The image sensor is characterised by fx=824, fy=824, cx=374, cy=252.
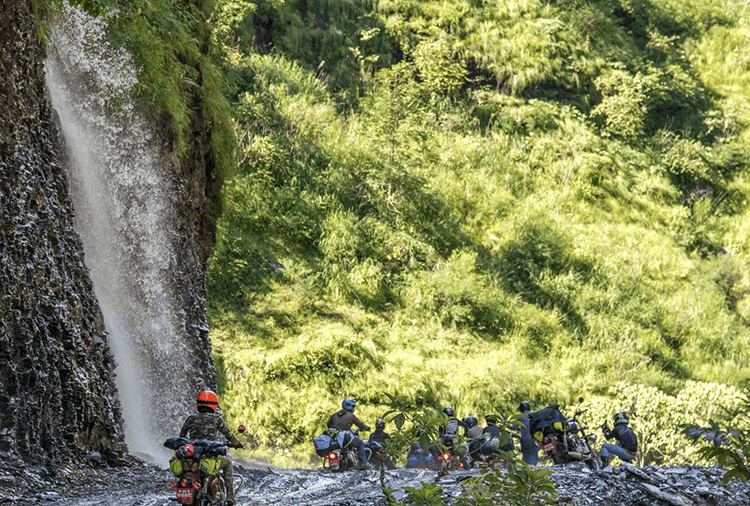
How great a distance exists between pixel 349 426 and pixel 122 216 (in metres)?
4.92

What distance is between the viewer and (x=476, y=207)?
95.5ft

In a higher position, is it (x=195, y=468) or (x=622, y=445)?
(x=195, y=468)

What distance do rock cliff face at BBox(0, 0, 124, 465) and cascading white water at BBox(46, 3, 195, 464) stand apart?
1.86 metres

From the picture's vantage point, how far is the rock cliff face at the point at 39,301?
8.30 meters

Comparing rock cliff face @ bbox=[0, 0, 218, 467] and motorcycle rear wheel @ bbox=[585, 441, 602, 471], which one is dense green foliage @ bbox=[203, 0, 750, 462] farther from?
rock cliff face @ bbox=[0, 0, 218, 467]

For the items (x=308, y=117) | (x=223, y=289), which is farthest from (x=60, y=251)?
(x=308, y=117)

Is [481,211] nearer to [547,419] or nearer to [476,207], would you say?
[476,207]

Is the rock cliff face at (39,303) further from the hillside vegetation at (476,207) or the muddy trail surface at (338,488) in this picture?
the hillside vegetation at (476,207)

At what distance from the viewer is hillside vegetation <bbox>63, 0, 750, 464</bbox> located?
21578 mm

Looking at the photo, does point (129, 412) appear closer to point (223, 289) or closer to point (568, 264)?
point (223, 289)

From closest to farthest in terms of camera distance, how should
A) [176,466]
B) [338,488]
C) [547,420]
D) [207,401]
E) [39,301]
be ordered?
1. [176,466]
2. [207,401]
3. [39,301]
4. [338,488]
5. [547,420]

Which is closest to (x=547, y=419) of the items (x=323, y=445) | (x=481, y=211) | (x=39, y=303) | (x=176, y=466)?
(x=323, y=445)

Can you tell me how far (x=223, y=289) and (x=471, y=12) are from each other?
1837 cm

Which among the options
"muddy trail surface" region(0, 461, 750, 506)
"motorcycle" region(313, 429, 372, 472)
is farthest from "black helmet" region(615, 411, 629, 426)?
"motorcycle" region(313, 429, 372, 472)
